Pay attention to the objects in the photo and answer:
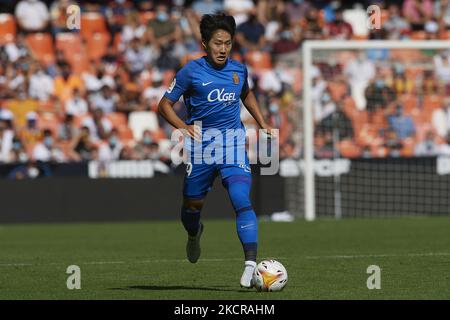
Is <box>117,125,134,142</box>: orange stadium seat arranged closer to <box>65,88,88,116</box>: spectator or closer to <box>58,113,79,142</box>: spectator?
<box>65,88,88,116</box>: spectator

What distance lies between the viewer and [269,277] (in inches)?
398

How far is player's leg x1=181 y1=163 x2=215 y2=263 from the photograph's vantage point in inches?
437

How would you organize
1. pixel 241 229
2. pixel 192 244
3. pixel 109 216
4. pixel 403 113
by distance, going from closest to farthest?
1. pixel 241 229
2. pixel 192 244
3. pixel 109 216
4. pixel 403 113

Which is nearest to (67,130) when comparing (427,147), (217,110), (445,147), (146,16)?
(146,16)

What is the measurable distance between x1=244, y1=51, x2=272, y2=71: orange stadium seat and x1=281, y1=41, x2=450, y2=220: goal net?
1.33m

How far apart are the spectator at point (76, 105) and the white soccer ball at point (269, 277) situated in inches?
587

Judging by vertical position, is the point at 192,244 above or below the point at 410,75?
below

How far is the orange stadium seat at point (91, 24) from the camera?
27.1 m

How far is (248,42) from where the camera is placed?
2758 centimetres

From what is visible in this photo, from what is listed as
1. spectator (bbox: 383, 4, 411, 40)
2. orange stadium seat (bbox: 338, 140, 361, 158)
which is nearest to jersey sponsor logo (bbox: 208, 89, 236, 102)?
orange stadium seat (bbox: 338, 140, 361, 158)
